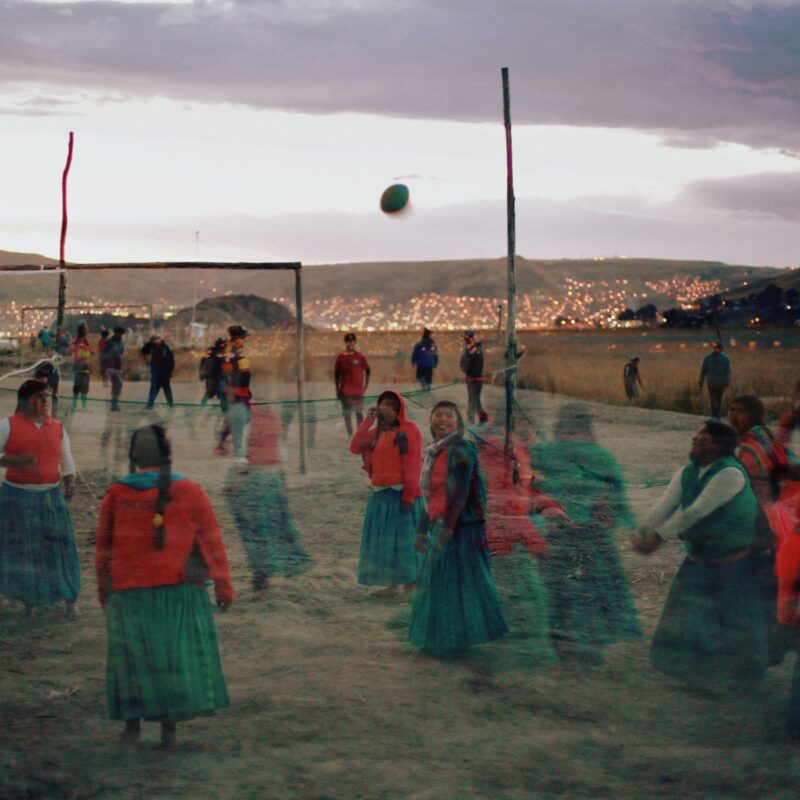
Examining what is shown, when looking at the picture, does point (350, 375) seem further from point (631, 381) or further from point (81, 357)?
point (631, 381)

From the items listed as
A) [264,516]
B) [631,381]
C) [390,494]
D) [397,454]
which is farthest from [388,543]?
[631,381]

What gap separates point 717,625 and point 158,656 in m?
2.72

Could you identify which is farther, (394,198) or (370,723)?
(394,198)

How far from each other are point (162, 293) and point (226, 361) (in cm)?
13589

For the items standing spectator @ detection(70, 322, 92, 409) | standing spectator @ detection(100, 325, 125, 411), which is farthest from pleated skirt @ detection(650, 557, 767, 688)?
standing spectator @ detection(100, 325, 125, 411)

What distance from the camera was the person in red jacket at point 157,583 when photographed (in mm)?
5145

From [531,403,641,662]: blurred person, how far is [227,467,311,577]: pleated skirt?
2000 mm

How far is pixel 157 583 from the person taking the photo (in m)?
5.17

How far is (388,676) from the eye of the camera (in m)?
6.37

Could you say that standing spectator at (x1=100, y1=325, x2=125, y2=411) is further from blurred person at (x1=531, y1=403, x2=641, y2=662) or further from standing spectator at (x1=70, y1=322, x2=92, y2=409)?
blurred person at (x1=531, y1=403, x2=641, y2=662)

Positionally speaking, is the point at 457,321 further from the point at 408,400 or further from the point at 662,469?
the point at 662,469

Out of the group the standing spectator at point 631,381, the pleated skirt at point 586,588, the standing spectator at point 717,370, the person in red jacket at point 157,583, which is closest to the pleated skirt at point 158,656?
the person in red jacket at point 157,583

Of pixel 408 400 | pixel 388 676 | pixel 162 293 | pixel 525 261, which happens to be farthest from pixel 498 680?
pixel 525 261

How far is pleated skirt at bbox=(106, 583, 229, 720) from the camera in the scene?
5.17 metres
